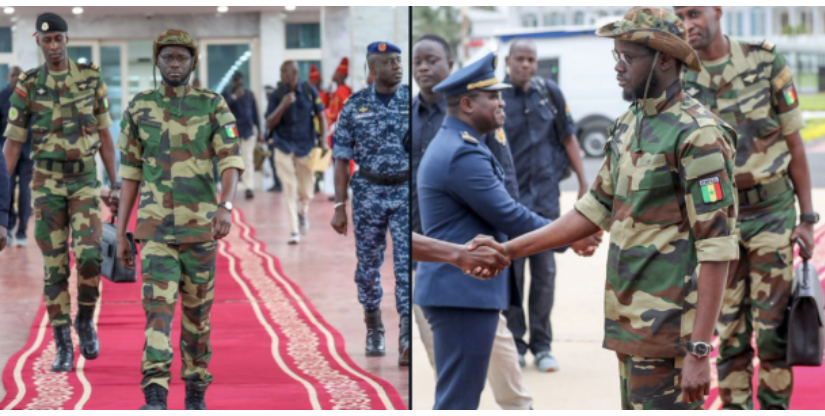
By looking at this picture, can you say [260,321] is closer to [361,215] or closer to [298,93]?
[361,215]

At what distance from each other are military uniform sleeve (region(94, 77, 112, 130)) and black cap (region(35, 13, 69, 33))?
0.89 feet

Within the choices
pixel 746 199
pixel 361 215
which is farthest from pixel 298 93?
pixel 746 199

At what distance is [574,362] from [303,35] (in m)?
2.61

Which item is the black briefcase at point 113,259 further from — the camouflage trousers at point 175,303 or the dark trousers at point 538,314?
the dark trousers at point 538,314

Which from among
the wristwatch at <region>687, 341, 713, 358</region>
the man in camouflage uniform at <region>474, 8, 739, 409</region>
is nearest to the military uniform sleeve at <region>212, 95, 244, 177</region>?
the man in camouflage uniform at <region>474, 8, 739, 409</region>

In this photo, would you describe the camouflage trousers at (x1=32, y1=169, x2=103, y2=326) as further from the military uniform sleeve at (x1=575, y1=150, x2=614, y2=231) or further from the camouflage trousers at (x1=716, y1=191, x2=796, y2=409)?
the camouflage trousers at (x1=716, y1=191, x2=796, y2=409)

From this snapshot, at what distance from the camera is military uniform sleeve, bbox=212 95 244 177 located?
473 centimetres

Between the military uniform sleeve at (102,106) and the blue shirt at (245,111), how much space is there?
1.59ft

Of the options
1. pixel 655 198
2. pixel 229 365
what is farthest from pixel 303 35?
pixel 655 198

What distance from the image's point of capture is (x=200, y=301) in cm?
493

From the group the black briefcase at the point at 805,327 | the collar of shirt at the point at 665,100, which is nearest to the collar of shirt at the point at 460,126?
the collar of shirt at the point at 665,100

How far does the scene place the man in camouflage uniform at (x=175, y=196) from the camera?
185 inches

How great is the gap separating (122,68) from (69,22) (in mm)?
272

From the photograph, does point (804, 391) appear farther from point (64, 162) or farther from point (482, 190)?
point (64, 162)
